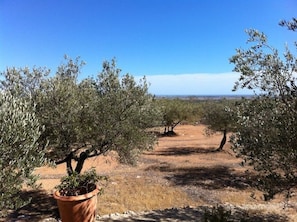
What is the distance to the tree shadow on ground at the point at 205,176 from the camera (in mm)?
15062

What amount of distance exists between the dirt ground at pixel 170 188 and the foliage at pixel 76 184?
2876mm

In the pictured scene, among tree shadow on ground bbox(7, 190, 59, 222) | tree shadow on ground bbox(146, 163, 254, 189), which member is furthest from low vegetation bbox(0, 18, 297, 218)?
tree shadow on ground bbox(146, 163, 254, 189)

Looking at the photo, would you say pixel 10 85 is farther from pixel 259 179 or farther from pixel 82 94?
pixel 259 179

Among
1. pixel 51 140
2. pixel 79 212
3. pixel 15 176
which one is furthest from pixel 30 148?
pixel 51 140

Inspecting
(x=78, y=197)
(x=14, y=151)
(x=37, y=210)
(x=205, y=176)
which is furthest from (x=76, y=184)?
(x=205, y=176)

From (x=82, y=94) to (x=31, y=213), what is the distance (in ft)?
16.1

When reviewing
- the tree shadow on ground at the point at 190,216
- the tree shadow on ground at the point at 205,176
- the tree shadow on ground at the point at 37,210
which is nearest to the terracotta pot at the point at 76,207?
the tree shadow on ground at the point at 190,216

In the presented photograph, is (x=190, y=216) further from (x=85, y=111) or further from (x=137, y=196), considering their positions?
(x=85, y=111)

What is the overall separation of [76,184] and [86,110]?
3.06 metres

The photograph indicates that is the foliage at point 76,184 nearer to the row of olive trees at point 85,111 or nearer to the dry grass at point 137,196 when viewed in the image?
the row of olive trees at point 85,111

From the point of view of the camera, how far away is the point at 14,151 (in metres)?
5.52

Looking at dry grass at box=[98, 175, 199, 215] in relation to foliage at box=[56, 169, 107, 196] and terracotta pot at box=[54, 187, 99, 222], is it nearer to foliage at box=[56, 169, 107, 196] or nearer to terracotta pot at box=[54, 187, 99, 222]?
foliage at box=[56, 169, 107, 196]

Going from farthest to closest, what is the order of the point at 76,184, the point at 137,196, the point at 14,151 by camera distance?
the point at 137,196 → the point at 76,184 → the point at 14,151

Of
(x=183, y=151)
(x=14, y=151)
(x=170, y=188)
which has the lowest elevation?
(x=183, y=151)
